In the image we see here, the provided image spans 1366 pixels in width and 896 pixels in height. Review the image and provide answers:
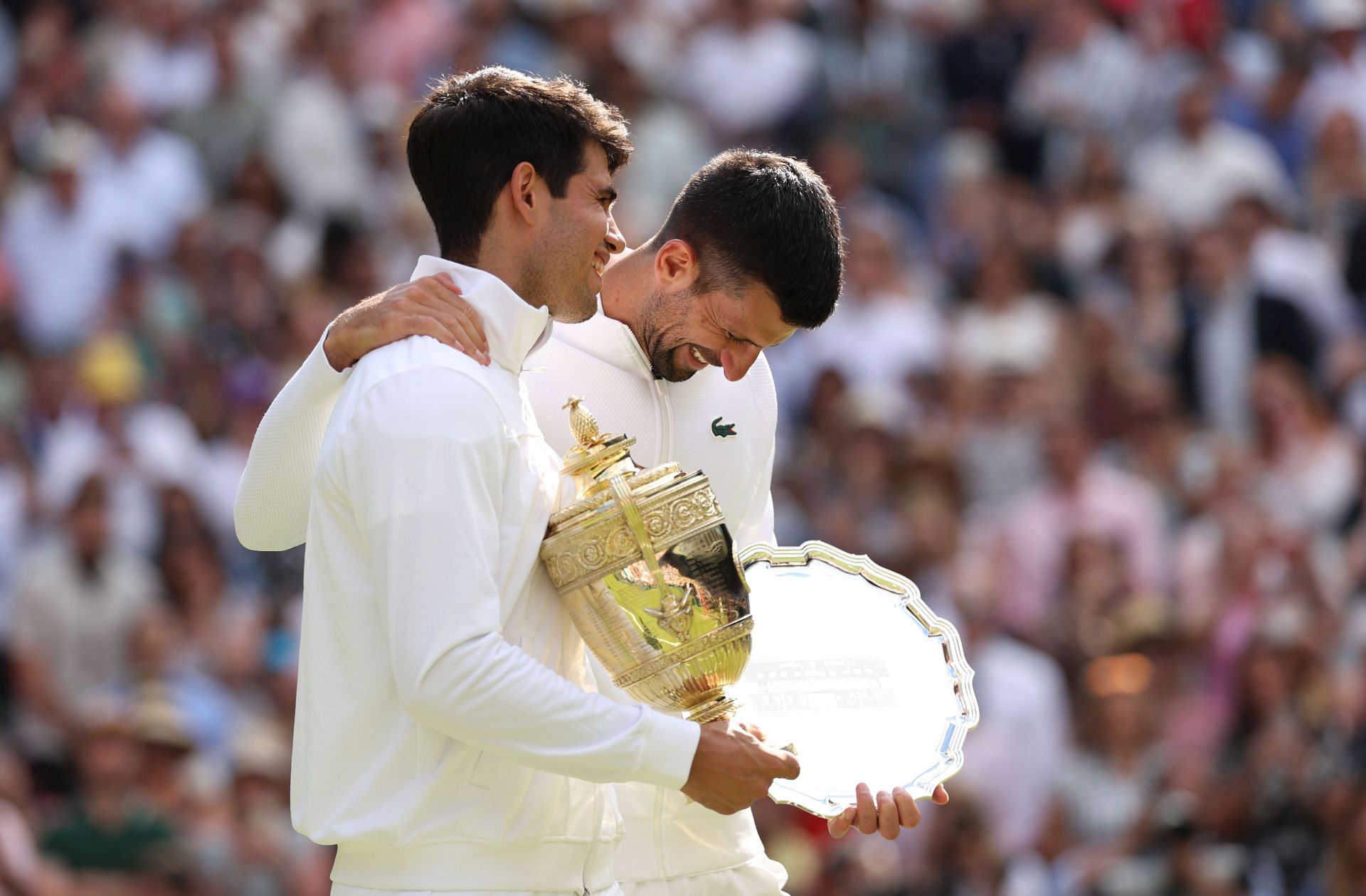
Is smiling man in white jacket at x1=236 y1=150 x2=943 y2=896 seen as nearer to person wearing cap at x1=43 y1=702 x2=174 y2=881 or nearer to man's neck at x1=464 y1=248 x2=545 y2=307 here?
man's neck at x1=464 y1=248 x2=545 y2=307

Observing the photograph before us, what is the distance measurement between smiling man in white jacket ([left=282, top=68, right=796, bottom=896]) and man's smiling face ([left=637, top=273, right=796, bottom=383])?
13.3 inches

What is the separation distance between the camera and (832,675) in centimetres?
386

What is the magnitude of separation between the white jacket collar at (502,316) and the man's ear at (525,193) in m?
0.11

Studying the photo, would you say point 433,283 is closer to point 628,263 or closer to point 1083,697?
point 628,263

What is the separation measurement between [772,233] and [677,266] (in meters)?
0.21

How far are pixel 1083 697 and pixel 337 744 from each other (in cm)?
489

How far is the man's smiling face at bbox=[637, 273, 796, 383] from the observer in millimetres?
3783

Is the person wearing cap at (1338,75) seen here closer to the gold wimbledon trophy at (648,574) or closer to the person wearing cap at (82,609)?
the person wearing cap at (82,609)

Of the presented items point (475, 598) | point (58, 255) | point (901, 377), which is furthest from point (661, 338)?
point (58, 255)

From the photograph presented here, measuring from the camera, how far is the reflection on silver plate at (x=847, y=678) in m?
3.65

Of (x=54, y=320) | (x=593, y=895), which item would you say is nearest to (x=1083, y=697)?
(x=593, y=895)

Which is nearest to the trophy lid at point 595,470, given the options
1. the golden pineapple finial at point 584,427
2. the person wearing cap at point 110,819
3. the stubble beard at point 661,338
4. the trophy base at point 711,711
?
the golden pineapple finial at point 584,427

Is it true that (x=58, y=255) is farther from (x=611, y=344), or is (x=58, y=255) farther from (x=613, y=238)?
(x=613, y=238)

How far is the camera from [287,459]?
11.8 ft
